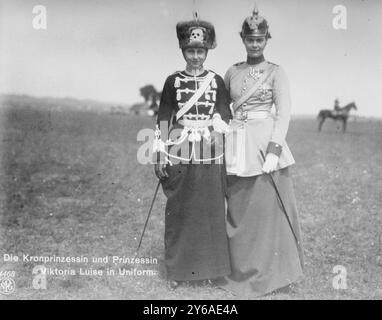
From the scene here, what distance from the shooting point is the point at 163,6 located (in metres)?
4.54

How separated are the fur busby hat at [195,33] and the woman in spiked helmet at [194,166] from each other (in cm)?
5

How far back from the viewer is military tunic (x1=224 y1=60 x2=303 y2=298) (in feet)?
13.1

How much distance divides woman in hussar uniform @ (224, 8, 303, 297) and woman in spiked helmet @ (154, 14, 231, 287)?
10 cm

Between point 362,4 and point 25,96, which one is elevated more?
point 362,4

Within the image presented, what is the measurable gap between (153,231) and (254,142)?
6.52ft

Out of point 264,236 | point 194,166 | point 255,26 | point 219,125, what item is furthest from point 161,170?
point 255,26

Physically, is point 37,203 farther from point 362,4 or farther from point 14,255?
point 362,4

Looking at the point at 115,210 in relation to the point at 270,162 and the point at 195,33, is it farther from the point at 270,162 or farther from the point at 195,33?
the point at 195,33

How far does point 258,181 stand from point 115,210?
259 centimetres

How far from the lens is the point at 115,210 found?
6188 millimetres

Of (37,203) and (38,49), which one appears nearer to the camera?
(38,49)

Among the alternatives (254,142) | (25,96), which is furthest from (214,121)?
(25,96)
